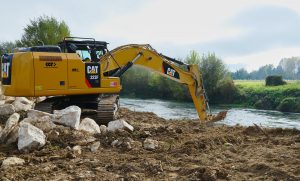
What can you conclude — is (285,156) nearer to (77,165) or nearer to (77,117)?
(77,165)

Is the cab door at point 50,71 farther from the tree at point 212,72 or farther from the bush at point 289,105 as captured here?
the tree at point 212,72

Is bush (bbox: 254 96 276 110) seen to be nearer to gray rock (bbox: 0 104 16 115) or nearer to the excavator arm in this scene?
the excavator arm

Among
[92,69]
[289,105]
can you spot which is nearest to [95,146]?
[92,69]

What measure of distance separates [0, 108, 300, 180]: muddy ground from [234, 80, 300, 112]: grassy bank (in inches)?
1099

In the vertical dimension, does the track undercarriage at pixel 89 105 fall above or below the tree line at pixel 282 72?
below

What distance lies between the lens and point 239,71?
533ft

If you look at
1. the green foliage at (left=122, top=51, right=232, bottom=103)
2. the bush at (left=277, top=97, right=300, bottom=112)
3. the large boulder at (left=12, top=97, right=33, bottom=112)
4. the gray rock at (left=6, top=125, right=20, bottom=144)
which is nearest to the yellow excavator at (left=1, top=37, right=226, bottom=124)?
the large boulder at (left=12, top=97, right=33, bottom=112)

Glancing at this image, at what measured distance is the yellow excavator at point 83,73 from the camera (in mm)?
9484

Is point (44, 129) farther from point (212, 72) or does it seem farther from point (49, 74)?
point (212, 72)

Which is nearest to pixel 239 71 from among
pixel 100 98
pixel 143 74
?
pixel 143 74

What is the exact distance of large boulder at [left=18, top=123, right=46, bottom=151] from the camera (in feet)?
23.2

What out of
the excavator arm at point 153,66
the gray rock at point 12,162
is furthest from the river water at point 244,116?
the gray rock at point 12,162

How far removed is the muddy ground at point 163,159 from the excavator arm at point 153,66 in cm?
311

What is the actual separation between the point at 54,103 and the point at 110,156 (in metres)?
4.89
